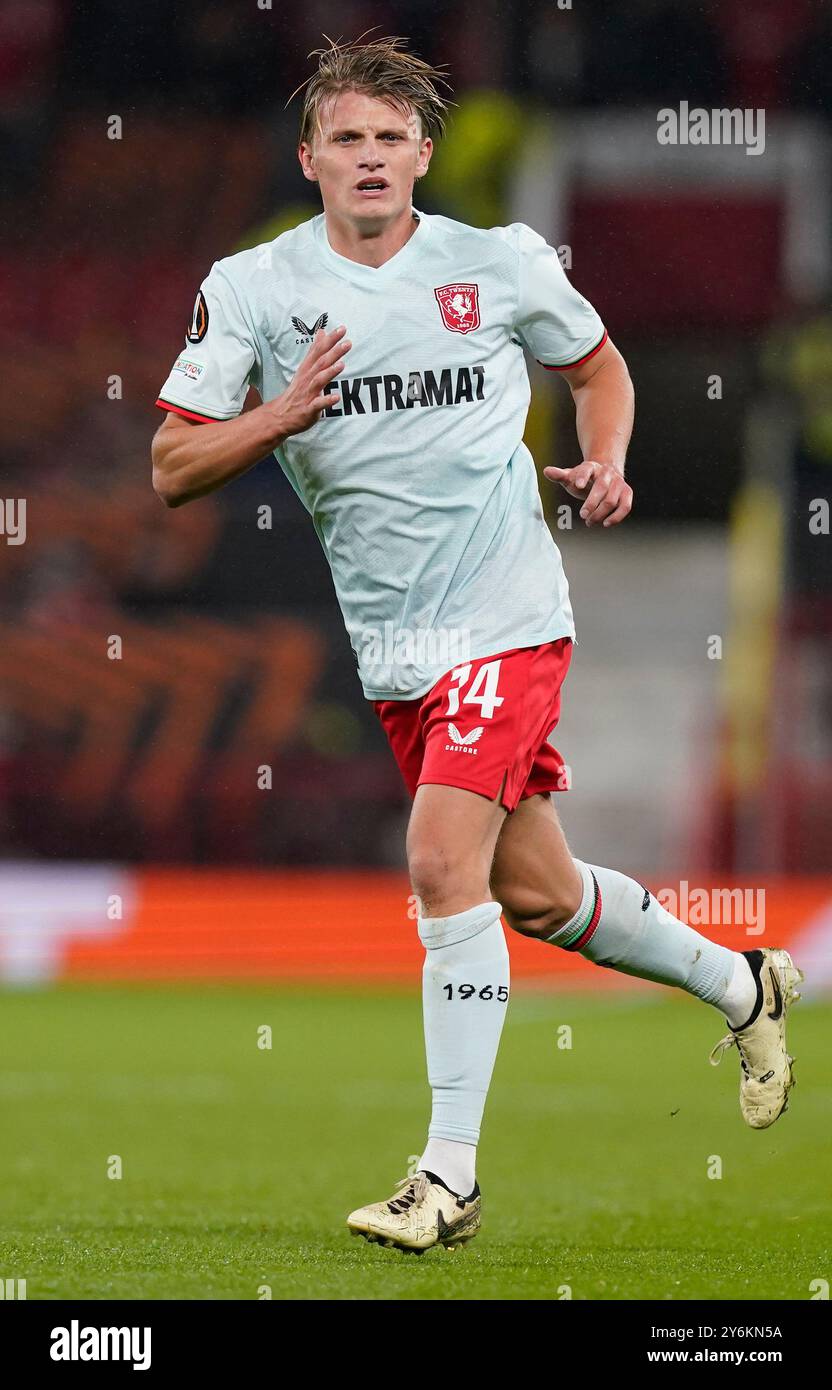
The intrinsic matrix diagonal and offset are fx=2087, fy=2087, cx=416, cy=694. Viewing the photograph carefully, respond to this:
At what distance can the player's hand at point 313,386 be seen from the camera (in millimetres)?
4219

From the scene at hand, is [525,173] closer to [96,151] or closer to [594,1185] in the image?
[96,151]

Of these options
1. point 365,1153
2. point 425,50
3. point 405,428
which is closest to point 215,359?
point 405,428

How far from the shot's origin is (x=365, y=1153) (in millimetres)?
6406

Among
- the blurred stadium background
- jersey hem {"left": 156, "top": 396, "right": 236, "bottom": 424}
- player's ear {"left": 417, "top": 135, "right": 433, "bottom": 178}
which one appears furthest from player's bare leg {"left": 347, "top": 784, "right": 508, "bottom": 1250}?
the blurred stadium background

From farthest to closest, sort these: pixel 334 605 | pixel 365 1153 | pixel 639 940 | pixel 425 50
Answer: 1. pixel 425 50
2. pixel 334 605
3. pixel 365 1153
4. pixel 639 940

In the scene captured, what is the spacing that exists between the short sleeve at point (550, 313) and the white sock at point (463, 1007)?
A: 1315 millimetres

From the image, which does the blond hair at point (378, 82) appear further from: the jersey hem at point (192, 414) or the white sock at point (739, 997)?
the white sock at point (739, 997)

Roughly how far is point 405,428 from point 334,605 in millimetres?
11207

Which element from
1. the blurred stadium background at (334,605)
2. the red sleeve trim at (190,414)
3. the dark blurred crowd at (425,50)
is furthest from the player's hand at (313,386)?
the dark blurred crowd at (425,50)

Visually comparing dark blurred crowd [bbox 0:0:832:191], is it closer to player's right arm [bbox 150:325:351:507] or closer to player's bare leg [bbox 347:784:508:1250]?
player's right arm [bbox 150:325:351:507]

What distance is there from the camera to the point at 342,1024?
10.5 metres

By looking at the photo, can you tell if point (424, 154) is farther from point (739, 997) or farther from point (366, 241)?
point (739, 997)

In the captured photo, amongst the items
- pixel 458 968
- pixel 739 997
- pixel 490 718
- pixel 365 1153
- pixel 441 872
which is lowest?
pixel 365 1153

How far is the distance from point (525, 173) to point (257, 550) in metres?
3.66
